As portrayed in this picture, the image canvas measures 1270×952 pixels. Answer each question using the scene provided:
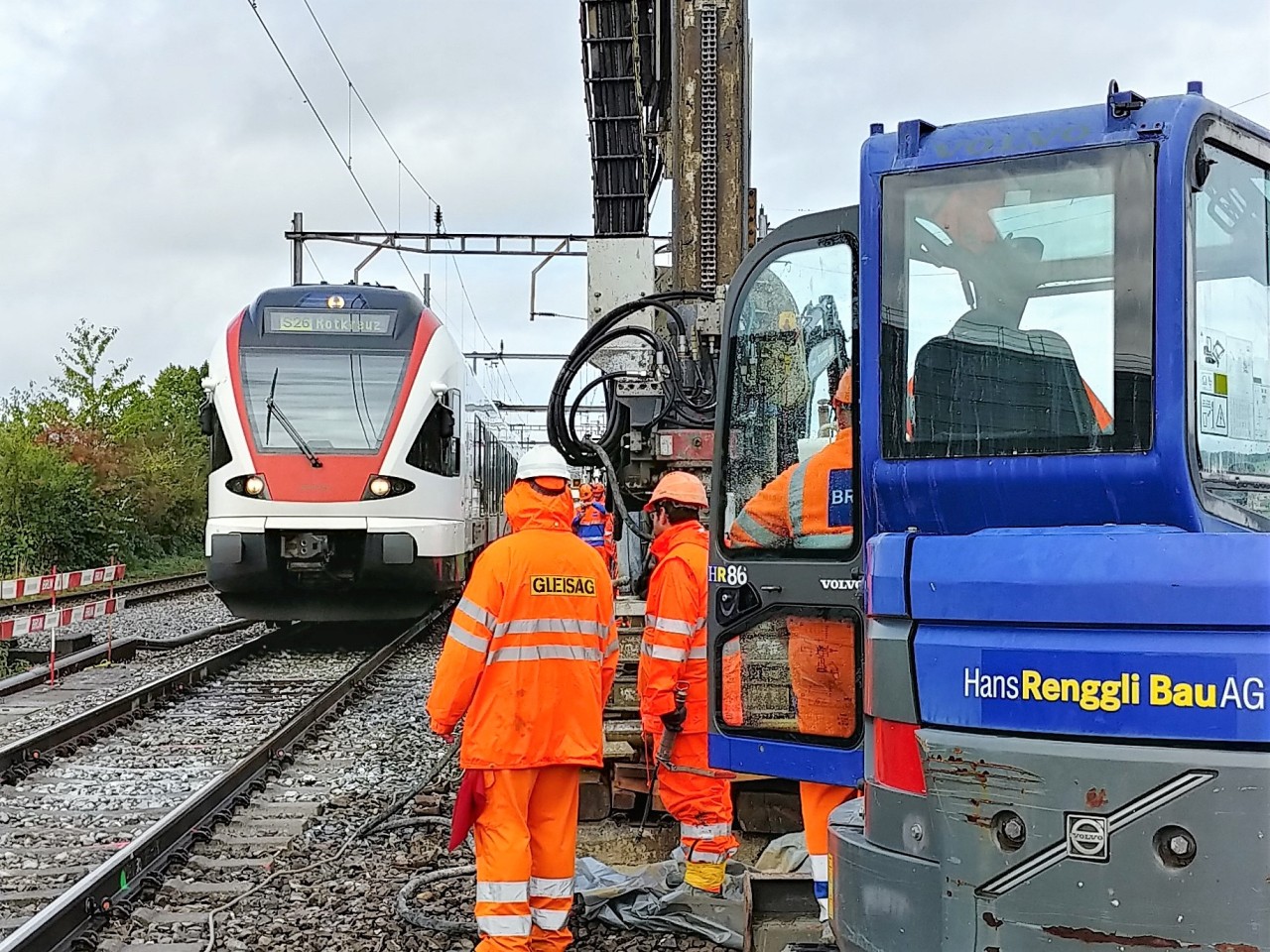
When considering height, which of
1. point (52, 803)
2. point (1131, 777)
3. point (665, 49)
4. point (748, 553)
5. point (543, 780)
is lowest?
point (52, 803)

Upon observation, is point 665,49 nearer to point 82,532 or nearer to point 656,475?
point 656,475

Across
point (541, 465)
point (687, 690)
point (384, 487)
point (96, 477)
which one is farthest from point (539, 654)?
point (96, 477)

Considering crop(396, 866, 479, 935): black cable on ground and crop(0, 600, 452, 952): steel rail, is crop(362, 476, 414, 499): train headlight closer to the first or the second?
crop(0, 600, 452, 952): steel rail

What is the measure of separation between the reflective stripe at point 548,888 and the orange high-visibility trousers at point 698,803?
3.53 ft

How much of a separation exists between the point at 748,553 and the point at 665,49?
11597mm

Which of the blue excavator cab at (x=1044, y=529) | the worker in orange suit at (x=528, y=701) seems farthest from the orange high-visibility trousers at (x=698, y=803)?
the blue excavator cab at (x=1044, y=529)

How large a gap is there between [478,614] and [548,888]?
1.01 m

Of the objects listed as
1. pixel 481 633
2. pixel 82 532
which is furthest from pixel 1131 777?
pixel 82 532

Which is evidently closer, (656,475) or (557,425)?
(557,425)

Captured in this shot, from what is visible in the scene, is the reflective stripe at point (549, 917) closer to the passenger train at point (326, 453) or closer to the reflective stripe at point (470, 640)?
the reflective stripe at point (470, 640)

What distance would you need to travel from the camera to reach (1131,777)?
108 inches

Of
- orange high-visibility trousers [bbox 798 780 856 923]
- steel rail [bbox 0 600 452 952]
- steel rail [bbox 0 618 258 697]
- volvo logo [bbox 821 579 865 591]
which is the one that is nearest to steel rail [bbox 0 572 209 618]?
steel rail [bbox 0 618 258 697]

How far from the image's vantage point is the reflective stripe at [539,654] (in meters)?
4.89

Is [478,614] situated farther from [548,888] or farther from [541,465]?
[548,888]
